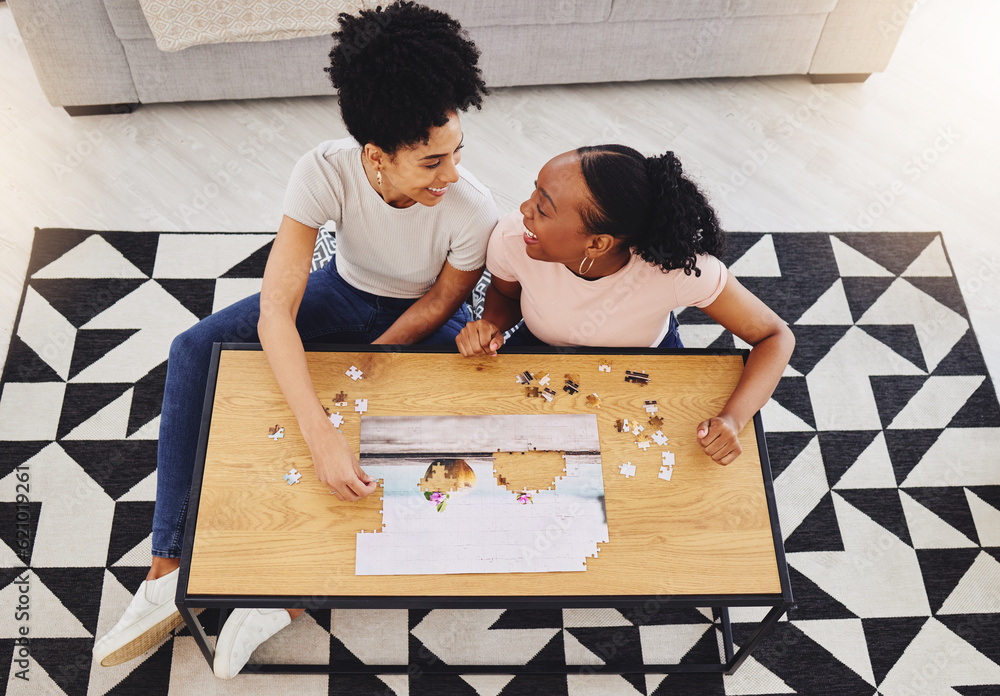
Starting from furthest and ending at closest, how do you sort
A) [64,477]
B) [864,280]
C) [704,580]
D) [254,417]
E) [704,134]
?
[704,134], [864,280], [64,477], [254,417], [704,580]

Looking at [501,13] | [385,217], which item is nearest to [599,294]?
[385,217]

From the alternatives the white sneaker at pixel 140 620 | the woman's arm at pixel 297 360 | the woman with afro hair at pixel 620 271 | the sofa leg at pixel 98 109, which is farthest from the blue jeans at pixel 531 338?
the sofa leg at pixel 98 109

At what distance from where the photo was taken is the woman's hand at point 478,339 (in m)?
1.72

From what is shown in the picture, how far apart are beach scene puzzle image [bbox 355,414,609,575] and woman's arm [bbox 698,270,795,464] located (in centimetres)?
26

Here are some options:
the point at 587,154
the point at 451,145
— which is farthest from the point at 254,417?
the point at 587,154

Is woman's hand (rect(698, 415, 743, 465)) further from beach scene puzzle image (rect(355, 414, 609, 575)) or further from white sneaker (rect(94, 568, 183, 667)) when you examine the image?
white sneaker (rect(94, 568, 183, 667))

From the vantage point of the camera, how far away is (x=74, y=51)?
2.83 meters

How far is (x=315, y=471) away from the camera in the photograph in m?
1.57

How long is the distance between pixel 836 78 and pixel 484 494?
2829 millimetres

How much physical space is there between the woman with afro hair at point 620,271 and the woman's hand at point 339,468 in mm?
360

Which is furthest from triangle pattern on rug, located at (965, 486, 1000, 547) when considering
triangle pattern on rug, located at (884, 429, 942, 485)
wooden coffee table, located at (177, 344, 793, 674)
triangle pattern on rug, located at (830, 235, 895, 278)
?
wooden coffee table, located at (177, 344, 793, 674)

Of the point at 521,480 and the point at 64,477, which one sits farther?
the point at 64,477

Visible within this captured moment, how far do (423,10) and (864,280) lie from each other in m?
2.04

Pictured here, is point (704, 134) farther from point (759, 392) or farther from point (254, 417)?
point (254, 417)
